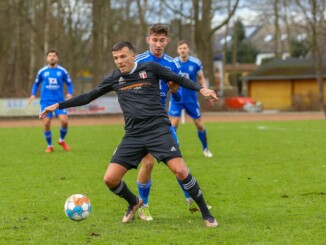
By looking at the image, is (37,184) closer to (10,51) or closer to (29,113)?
(29,113)

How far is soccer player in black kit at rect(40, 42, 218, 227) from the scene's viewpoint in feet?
21.4

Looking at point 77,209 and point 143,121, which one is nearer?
point 77,209

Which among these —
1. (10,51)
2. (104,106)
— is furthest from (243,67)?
(104,106)

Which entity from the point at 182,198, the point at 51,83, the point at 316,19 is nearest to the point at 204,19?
the point at 316,19

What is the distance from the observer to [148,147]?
21.7 feet

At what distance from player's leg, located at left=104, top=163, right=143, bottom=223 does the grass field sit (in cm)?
15

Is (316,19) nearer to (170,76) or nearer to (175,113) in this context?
(175,113)

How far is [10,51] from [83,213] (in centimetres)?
4574

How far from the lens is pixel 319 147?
14977mm

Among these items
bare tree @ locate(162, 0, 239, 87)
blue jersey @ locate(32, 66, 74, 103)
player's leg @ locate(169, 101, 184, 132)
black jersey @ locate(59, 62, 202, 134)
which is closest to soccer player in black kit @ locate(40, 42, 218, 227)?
black jersey @ locate(59, 62, 202, 134)

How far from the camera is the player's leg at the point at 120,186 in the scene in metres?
6.62

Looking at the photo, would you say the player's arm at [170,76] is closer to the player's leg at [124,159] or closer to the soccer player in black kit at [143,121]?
the soccer player in black kit at [143,121]

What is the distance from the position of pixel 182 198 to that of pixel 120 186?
1724 millimetres

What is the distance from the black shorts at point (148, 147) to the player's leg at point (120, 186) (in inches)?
2.5
